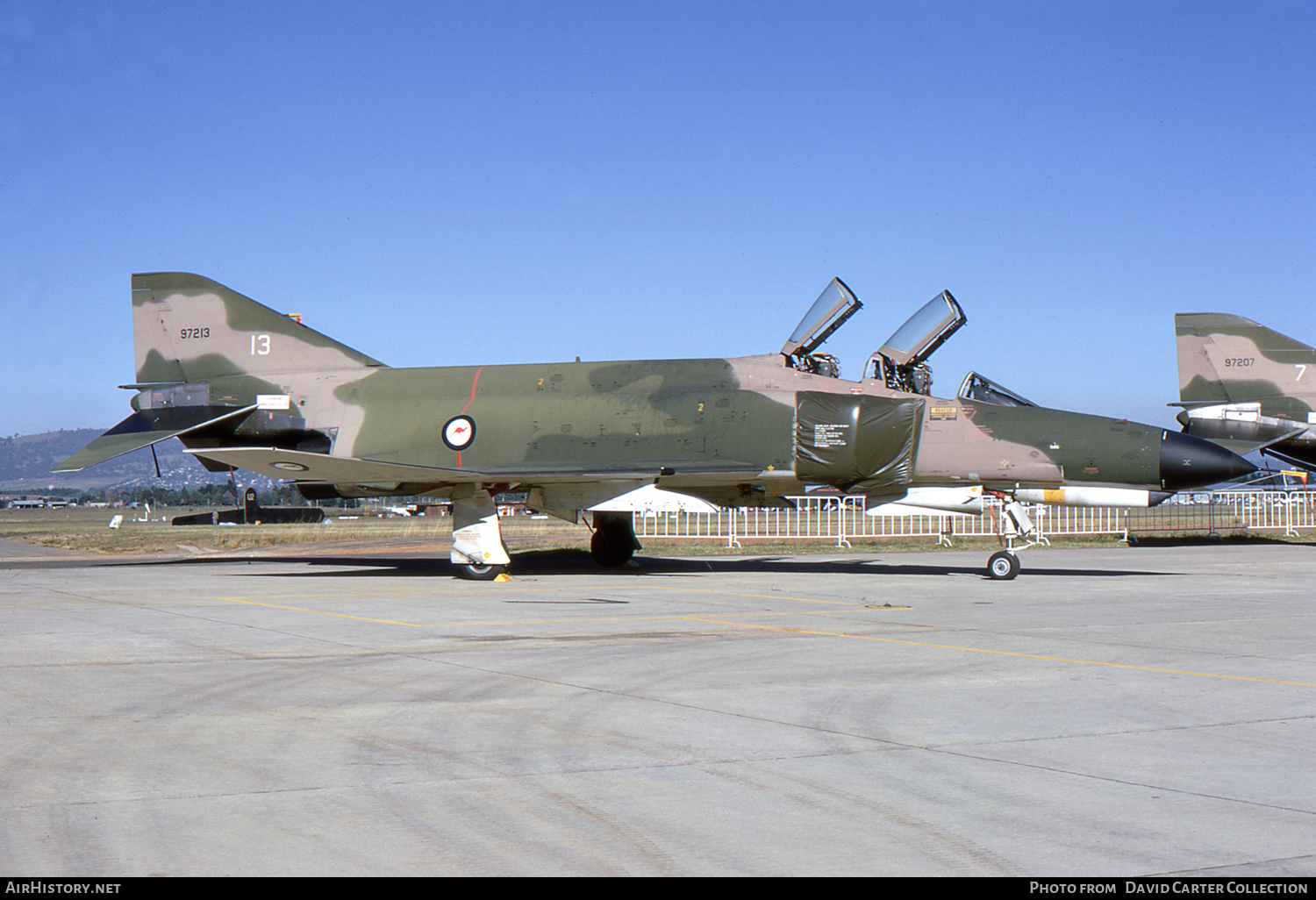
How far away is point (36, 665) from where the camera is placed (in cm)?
845

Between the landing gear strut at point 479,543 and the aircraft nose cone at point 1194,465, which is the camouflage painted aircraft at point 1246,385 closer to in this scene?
the aircraft nose cone at point 1194,465

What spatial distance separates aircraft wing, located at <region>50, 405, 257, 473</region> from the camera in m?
18.8

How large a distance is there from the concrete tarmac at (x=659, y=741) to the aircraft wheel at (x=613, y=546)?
8483 mm

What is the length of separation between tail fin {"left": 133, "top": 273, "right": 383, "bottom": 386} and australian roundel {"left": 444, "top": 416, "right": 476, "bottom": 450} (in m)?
2.82

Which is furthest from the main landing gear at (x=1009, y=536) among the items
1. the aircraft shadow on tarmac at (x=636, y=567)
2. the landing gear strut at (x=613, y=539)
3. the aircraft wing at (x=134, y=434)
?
the aircraft wing at (x=134, y=434)

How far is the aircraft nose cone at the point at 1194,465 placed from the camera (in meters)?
16.1

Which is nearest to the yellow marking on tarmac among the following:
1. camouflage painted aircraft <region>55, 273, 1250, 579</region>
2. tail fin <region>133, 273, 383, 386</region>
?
camouflage painted aircraft <region>55, 273, 1250, 579</region>

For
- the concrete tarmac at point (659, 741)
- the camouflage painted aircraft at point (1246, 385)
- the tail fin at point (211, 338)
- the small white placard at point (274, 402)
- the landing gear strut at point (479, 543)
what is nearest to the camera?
the concrete tarmac at point (659, 741)

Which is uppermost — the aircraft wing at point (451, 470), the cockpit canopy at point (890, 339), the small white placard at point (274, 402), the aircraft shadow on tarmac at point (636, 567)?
the cockpit canopy at point (890, 339)

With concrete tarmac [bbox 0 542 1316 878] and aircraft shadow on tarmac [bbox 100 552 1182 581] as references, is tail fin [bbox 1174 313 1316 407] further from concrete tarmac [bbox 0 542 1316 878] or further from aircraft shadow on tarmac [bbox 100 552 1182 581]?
concrete tarmac [bbox 0 542 1316 878]

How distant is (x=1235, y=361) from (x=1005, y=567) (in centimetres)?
1451

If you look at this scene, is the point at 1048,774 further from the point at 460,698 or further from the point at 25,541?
the point at 25,541

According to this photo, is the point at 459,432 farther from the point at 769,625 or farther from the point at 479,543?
the point at 769,625

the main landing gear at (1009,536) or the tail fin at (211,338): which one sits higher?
the tail fin at (211,338)
